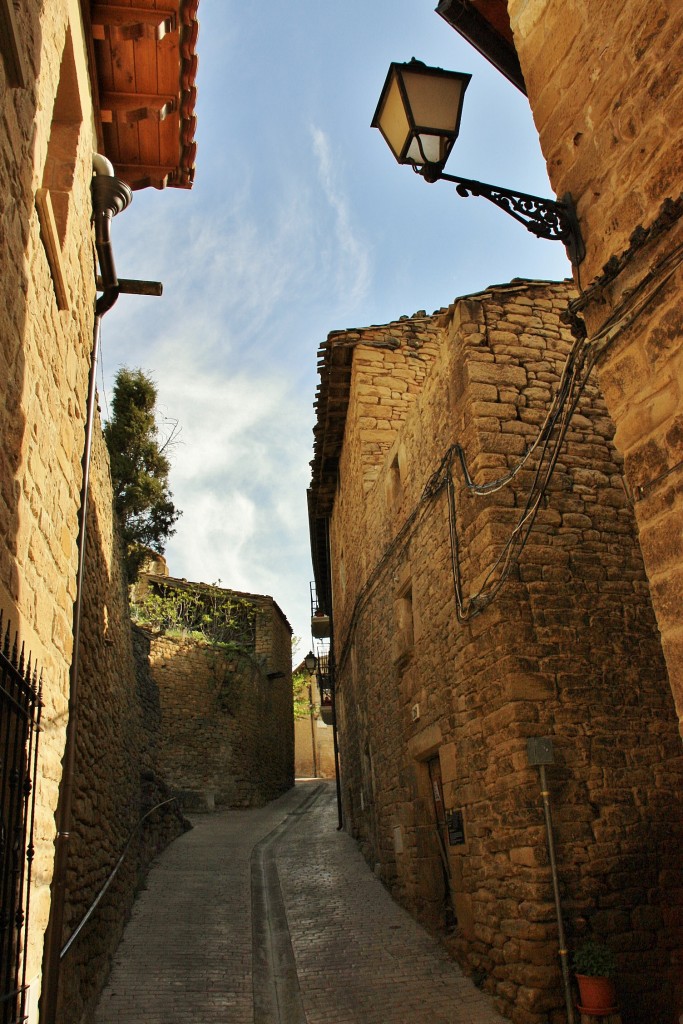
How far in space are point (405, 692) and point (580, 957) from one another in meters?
4.08

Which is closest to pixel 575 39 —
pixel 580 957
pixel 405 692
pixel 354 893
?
pixel 580 957

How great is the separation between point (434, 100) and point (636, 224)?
5.01 feet

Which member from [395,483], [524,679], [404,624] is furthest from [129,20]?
[404,624]

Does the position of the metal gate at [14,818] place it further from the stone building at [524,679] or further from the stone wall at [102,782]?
the stone building at [524,679]

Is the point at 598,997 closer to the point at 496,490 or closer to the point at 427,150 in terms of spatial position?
the point at 496,490

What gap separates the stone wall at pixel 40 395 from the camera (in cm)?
314

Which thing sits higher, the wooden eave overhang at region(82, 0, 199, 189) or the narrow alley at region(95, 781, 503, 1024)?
the wooden eave overhang at region(82, 0, 199, 189)

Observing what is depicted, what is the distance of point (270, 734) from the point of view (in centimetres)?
2253

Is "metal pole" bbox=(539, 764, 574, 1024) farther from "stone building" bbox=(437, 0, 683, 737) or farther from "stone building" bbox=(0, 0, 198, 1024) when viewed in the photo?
"stone building" bbox=(0, 0, 198, 1024)

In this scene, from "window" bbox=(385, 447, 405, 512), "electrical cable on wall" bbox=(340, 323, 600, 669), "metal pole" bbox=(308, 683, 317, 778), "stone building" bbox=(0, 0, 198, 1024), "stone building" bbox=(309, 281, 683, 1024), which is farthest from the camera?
"metal pole" bbox=(308, 683, 317, 778)

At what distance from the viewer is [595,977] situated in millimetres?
5055

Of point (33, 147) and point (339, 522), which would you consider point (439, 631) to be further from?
point (339, 522)

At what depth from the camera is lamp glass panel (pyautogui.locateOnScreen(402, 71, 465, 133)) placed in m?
4.21

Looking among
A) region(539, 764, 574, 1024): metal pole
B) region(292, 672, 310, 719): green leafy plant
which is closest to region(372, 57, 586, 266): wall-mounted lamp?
region(539, 764, 574, 1024): metal pole
